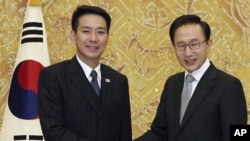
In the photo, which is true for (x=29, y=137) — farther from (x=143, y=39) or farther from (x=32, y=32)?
(x=143, y=39)

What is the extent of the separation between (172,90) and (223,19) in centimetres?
120

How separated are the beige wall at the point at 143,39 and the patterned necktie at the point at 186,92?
1041 mm

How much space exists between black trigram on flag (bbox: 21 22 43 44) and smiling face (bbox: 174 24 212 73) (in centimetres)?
111

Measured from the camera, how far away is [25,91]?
9.66ft

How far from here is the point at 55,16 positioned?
329cm

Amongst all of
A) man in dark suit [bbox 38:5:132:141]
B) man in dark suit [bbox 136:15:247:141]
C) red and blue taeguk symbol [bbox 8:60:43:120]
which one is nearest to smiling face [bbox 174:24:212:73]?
man in dark suit [bbox 136:15:247:141]

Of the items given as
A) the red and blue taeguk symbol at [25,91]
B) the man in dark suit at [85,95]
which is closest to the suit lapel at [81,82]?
the man in dark suit at [85,95]

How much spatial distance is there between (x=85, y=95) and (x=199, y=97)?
1.65ft

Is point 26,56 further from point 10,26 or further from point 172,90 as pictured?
point 172,90

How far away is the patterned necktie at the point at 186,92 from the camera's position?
219 centimetres

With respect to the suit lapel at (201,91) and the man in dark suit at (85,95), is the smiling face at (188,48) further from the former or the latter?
the man in dark suit at (85,95)

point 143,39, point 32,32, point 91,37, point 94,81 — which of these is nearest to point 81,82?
point 94,81

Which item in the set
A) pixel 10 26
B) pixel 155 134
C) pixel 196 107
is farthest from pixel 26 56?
pixel 196 107

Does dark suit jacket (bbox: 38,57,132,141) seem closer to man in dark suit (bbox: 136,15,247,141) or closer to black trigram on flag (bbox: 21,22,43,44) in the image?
man in dark suit (bbox: 136,15,247,141)
